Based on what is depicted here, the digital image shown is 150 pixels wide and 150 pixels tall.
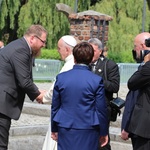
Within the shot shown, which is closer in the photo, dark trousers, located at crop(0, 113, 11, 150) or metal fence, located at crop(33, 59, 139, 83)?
dark trousers, located at crop(0, 113, 11, 150)

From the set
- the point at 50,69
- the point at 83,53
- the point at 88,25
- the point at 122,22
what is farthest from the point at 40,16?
the point at 83,53

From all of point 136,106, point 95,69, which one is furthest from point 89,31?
point 136,106

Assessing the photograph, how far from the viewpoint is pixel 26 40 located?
6.94m

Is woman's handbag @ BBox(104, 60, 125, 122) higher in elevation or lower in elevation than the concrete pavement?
higher

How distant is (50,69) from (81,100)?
57.6 ft

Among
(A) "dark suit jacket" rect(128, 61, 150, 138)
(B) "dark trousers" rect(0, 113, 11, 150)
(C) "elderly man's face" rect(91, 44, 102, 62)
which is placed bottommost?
(B) "dark trousers" rect(0, 113, 11, 150)

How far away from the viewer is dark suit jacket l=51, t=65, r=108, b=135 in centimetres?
573

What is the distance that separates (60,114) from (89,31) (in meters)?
9.28

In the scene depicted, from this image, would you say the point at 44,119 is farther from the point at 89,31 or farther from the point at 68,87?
the point at 68,87

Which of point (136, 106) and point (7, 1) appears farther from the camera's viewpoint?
point (7, 1)

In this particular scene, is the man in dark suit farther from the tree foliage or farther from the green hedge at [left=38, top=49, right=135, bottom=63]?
the tree foliage

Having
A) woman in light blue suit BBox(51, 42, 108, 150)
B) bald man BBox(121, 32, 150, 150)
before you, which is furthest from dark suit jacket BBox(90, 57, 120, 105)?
woman in light blue suit BBox(51, 42, 108, 150)

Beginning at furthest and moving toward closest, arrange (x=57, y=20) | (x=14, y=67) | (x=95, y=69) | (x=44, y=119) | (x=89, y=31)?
1. (x=57, y=20)
2. (x=89, y=31)
3. (x=44, y=119)
4. (x=95, y=69)
5. (x=14, y=67)

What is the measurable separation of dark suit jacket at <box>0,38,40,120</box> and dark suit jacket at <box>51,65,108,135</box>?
101 centimetres
